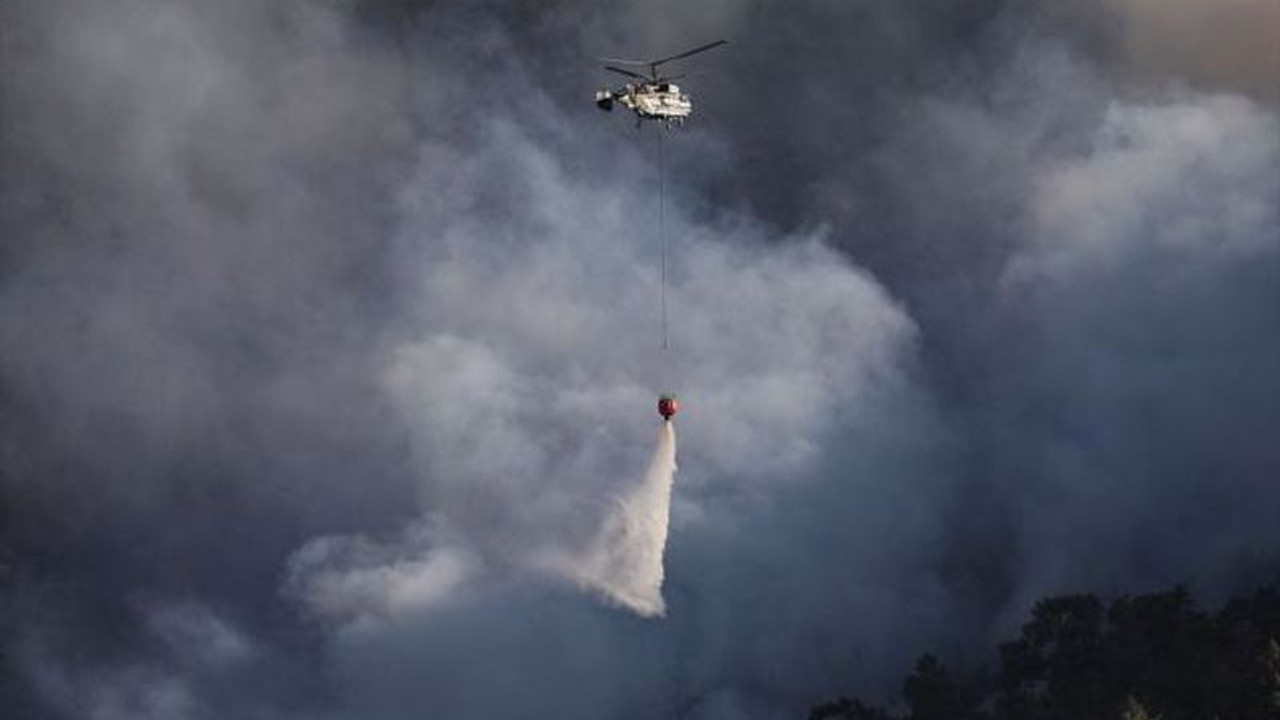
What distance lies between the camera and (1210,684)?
190 m

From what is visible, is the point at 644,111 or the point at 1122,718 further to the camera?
the point at 1122,718

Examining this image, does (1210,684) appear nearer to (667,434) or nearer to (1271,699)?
(1271,699)

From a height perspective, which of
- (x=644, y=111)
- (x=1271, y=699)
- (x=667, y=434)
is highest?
(x=644, y=111)

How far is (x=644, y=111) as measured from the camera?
171375mm

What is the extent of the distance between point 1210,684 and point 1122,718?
12483 mm

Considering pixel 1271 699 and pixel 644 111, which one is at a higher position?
pixel 644 111

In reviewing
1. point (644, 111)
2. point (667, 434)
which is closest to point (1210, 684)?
point (667, 434)

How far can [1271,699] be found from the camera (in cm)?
18050

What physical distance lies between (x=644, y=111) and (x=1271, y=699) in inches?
3523

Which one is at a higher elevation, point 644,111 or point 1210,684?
point 644,111

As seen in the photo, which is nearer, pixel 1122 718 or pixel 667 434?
pixel 667 434

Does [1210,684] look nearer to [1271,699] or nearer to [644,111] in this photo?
[1271,699]

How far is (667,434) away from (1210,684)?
227 ft

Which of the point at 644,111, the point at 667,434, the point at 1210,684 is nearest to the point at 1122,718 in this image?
the point at 1210,684
